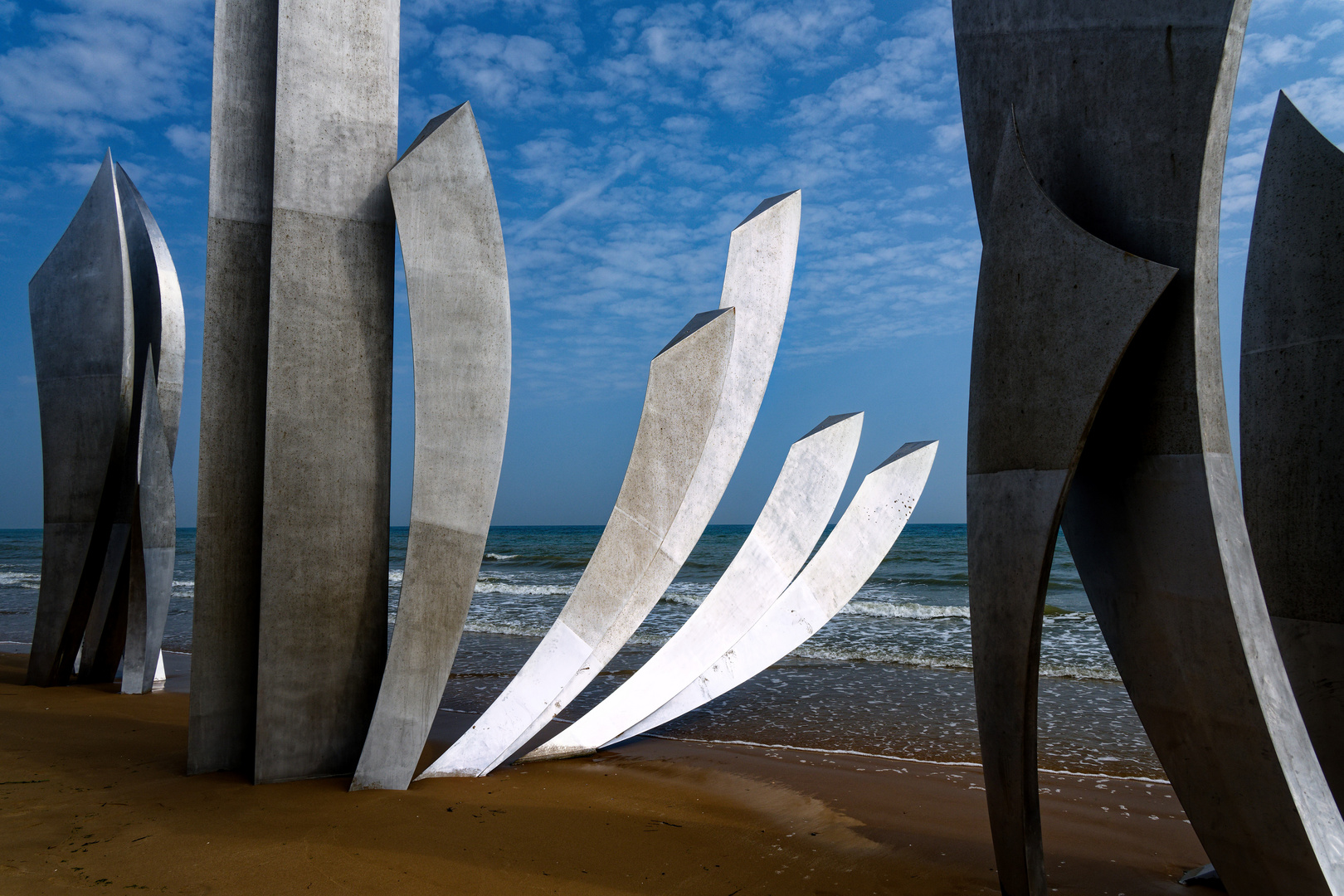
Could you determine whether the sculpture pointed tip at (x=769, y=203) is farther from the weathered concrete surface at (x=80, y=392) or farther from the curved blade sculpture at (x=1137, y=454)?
the weathered concrete surface at (x=80, y=392)

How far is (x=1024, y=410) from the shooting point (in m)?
2.96

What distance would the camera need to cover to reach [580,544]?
45.6m

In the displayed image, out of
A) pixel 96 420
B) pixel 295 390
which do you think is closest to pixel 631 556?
pixel 295 390

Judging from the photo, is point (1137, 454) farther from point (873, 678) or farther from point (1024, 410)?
point (873, 678)

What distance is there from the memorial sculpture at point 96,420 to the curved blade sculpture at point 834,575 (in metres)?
4.89

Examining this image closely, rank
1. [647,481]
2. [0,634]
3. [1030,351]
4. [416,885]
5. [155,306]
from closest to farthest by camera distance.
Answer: [1030,351] < [416,885] < [647,481] < [155,306] < [0,634]

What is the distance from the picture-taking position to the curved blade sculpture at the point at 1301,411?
3.51 m

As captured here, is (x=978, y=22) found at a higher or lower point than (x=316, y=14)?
lower

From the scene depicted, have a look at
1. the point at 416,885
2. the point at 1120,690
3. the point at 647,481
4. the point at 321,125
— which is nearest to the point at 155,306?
the point at 321,125

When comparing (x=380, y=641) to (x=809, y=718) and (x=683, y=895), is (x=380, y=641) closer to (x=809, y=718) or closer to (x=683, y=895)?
(x=683, y=895)

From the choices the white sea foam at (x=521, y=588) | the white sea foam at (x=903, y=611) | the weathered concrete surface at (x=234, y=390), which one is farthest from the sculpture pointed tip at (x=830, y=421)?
the white sea foam at (x=521, y=588)

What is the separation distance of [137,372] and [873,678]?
875 centimetres

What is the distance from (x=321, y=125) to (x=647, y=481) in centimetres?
293

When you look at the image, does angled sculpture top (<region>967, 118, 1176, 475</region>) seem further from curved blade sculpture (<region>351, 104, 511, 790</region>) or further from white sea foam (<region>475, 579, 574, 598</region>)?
white sea foam (<region>475, 579, 574, 598</region>)
